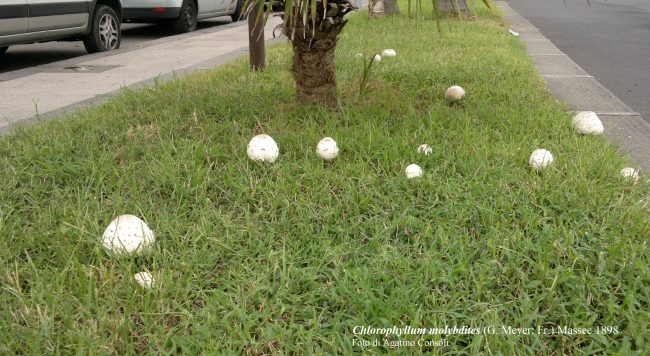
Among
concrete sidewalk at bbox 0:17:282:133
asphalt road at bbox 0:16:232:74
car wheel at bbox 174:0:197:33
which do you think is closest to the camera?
concrete sidewalk at bbox 0:17:282:133

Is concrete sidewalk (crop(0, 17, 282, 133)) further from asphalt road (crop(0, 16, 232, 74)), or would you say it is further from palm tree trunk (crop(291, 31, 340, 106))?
palm tree trunk (crop(291, 31, 340, 106))

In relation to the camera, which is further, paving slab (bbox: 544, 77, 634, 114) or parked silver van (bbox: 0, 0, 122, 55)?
parked silver van (bbox: 0, 0, 122, 55)

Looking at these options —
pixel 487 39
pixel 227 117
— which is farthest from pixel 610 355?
pixel 487 39

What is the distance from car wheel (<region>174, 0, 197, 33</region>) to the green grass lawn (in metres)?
6.66

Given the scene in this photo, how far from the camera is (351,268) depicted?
2.05 meters

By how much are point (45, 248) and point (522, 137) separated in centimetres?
259

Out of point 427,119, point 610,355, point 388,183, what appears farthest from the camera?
point 427,119

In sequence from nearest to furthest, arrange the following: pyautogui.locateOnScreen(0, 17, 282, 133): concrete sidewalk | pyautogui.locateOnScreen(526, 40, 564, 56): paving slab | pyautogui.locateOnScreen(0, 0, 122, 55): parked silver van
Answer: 1. pyautogui.locateOnScreen(0, 17, 282, 133): concrete sidewalk
2. pyautogui.locateOnScreen(0, 0, 122, 55): parked silver van
3. pyautogui.locateOnScreen(526, 40, 564, 56): paving slab

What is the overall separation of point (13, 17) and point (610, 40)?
906 cm

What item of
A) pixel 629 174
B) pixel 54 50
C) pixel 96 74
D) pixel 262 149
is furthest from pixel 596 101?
pixel 54 50

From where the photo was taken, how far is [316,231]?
2.33 metres

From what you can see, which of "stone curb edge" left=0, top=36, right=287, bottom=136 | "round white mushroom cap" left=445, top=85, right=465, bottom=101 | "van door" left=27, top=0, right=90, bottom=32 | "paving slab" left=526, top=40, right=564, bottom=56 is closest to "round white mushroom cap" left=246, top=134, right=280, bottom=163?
"round white mushroom cap" left=445, top=85, right=465, bottom=101

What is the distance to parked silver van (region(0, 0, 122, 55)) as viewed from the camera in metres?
5.87

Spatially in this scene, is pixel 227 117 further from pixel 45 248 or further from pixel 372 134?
pixel 45 248
